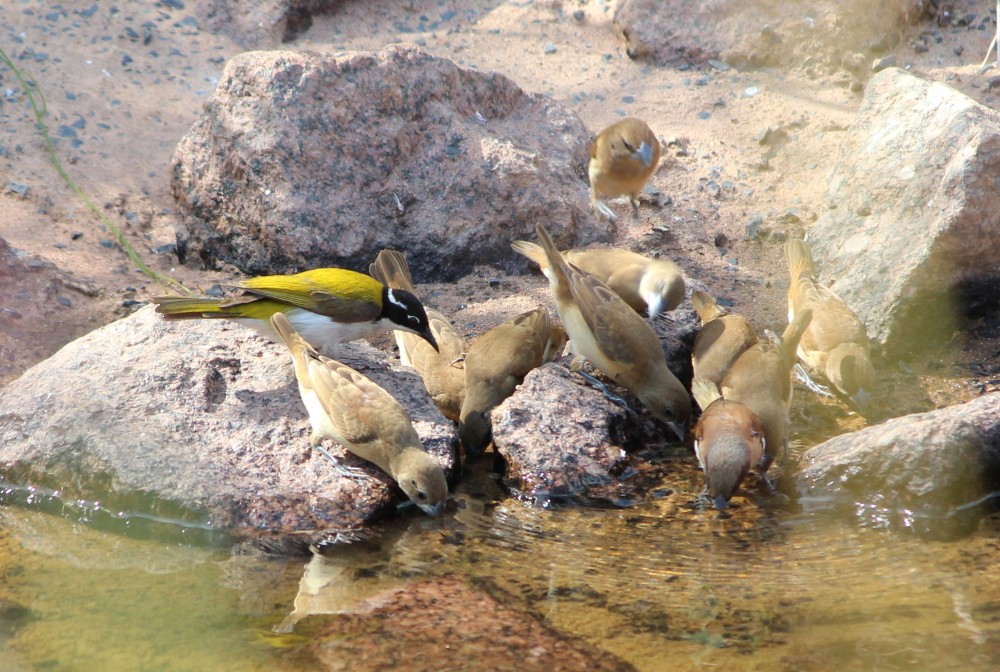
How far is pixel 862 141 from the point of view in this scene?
8625 millimetres

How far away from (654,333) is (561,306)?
783mm

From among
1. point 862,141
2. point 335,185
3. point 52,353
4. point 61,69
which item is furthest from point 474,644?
point 61,69

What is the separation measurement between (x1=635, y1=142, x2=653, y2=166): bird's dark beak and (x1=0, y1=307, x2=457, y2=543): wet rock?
3.04 metres

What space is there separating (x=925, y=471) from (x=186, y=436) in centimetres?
409

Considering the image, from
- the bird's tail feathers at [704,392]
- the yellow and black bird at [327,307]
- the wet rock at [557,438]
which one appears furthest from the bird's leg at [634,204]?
the wet rock at [557,438]

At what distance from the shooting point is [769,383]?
678 centimetres

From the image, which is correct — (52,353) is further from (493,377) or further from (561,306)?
(561,306)

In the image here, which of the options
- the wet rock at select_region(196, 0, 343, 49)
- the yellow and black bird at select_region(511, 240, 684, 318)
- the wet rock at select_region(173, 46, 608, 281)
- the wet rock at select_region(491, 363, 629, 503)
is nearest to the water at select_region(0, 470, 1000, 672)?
the wet rock at select_region(491, 363, 629, 503)

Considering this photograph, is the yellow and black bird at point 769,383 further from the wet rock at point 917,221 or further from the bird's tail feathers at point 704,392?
the wet rock at point 917,221

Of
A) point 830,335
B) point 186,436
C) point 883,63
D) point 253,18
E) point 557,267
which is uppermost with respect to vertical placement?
point 253,18

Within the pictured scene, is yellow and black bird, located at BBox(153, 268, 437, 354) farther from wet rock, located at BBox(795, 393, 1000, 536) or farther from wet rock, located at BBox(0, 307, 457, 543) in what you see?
wet rock, located at BBox(795, 393, 1000, 536)

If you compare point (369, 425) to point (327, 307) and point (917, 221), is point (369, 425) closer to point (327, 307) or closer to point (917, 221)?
point (327, 307)

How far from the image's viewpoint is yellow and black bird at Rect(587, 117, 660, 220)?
870cm

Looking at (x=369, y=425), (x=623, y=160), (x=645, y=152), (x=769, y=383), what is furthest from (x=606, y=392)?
(x=645, y=152)
